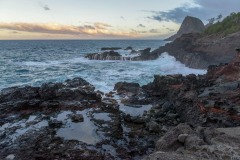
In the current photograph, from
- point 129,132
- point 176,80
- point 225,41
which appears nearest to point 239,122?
point 129,132

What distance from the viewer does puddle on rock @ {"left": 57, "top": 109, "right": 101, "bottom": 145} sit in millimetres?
20422

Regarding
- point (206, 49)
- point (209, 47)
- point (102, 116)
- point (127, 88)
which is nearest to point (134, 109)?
point (102, 116)

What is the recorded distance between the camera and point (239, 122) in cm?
2003

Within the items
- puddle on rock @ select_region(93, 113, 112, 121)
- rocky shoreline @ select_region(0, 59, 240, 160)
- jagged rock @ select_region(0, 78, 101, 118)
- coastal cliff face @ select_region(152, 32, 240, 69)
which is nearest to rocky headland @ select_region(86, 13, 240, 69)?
coastal cliff face @ select_region(152, 32, 240, 69)

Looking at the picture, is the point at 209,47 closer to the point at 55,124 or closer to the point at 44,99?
the point at 44,99

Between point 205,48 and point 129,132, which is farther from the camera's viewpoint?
point 205,48

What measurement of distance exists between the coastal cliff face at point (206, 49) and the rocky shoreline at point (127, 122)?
16243 mm

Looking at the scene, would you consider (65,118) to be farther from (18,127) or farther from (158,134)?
(158,134)

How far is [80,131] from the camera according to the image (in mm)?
21906

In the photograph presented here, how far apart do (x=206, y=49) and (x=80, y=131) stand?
39.4 metres

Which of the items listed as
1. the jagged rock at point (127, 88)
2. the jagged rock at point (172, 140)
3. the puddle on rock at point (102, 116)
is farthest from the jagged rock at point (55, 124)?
the jagged rock at point (127, 88)

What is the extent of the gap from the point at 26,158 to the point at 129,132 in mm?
7754

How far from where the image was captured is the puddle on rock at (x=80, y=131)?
67.0ft

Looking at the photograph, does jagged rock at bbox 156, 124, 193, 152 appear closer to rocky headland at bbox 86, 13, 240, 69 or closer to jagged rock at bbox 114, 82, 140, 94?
jagged rock at bbox 114, 82, 140, 94
